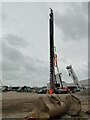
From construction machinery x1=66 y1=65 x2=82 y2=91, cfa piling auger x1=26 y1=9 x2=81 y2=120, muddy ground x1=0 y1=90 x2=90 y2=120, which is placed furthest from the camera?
construction machinery x1=66 y1=65 x2=82 y2=91

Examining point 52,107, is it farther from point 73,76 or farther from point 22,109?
point 73,76

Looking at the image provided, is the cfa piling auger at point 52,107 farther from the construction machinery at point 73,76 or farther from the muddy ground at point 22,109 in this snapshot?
the construction machinery at point 73,76

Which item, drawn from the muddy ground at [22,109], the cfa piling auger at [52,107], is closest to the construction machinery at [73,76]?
the muddy ground at [22,109]

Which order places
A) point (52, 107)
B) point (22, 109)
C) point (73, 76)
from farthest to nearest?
point (73, 76), point (22, 109), point (52, 107)

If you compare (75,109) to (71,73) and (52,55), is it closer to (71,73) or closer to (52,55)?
(52,55)

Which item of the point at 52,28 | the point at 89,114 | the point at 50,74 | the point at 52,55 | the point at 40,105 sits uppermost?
the point at 52,28

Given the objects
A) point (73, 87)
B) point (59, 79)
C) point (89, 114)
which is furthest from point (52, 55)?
point (73, 87)

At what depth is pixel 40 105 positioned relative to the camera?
10977 millimetres

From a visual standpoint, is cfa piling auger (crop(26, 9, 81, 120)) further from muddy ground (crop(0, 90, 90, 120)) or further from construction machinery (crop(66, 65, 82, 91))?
construction machinery (crop(66, 65, 82, 91))

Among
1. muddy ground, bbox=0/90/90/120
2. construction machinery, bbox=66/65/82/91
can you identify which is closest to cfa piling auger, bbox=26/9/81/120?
muddy ground, bbox=0/90/90/120

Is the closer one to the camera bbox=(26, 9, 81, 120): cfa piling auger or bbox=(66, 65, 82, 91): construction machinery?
bbox=(26, 9, 81, 120): cfa piling auger

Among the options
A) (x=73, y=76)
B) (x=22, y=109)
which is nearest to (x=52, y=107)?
(x=22, y=109)

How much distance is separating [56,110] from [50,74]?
19694 millimetres

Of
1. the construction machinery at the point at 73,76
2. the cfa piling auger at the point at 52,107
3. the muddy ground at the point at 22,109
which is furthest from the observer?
Answer: the construction machinery at the point at 73,76
